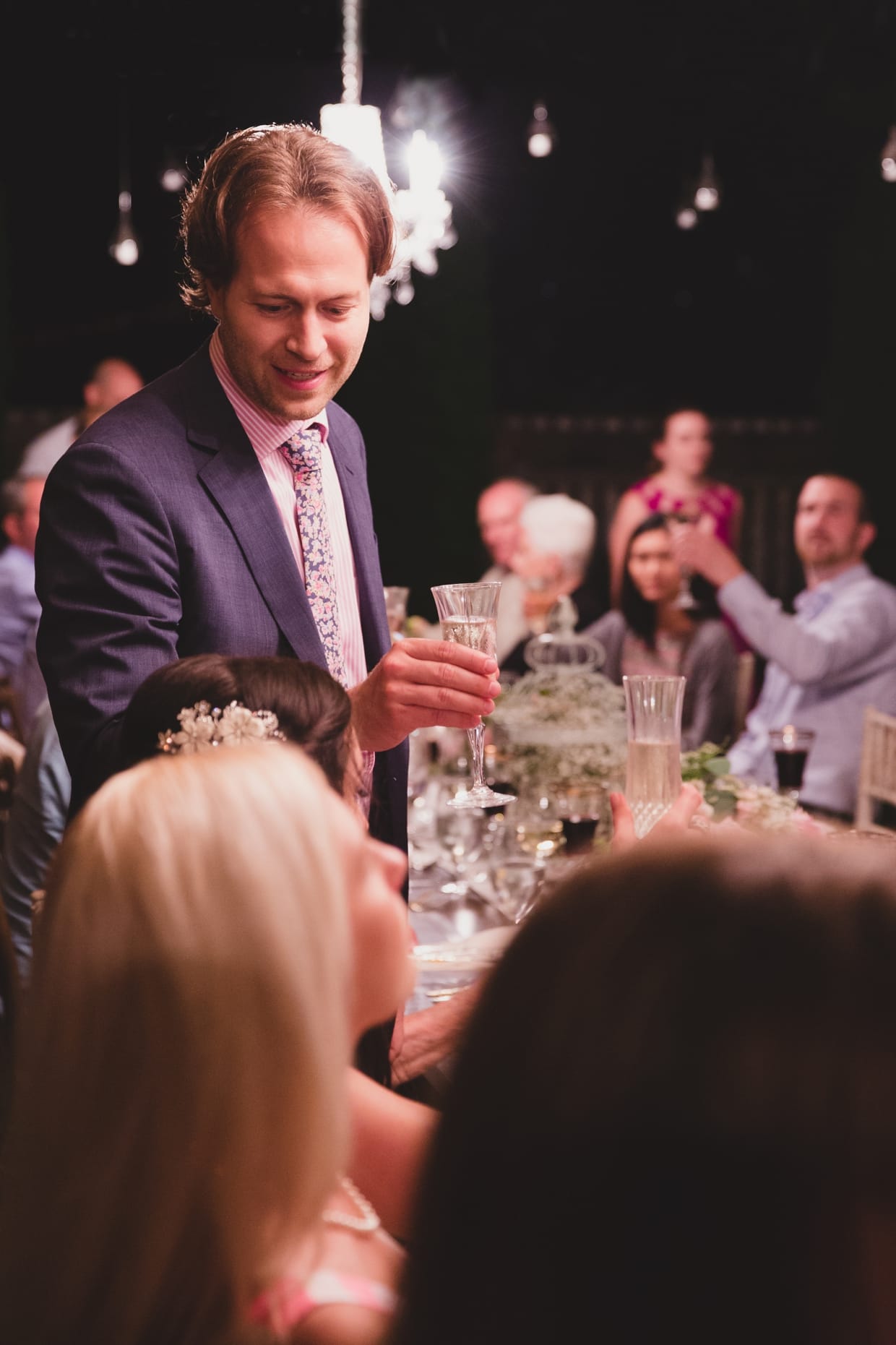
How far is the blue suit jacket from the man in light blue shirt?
111 inches

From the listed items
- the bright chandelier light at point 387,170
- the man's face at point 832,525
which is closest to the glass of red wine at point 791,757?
the bright chandelier light at point 387,170

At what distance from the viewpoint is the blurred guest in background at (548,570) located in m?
4.94

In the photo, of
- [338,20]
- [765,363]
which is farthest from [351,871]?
[765,363]

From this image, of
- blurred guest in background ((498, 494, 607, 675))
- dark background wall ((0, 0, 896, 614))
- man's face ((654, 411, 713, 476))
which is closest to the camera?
blurred guest in background ((498, 494, 607, 675))

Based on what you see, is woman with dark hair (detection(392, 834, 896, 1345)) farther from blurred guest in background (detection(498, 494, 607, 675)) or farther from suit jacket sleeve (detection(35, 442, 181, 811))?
blurred guest in background (detection(498, 494, 607, 675))

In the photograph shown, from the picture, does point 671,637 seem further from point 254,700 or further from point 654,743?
point 254,700

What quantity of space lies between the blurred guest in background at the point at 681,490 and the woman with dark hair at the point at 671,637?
1.49 meters

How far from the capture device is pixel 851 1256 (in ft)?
1.82

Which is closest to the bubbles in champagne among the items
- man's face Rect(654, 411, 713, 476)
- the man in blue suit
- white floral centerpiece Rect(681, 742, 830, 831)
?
the man in blue suit

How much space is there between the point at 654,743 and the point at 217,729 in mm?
822

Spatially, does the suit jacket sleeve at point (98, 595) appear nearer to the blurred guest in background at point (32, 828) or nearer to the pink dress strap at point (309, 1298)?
the pink dress strap at point (309, 1298)

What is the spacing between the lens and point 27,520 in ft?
16.9

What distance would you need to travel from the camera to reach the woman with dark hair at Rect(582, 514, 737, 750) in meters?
4.72

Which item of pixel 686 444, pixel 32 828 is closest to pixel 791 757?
pixel 32 828
